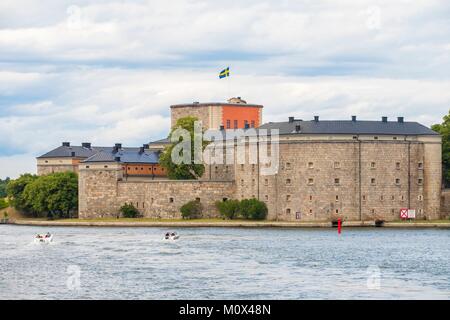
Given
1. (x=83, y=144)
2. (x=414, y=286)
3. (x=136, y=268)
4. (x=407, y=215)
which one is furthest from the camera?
(x=83, y=144)

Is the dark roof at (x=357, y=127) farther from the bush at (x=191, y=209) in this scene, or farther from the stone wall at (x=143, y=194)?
the bush at (x=191, y=209)

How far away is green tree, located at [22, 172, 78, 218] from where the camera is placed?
106m

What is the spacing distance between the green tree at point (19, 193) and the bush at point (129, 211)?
13.2 meters

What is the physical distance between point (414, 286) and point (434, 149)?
152ft

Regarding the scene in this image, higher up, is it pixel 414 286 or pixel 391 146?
pixel 391 146

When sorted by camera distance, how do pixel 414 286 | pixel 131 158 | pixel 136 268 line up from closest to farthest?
pixel 414 286, pixel 136 268, pixel 131 158

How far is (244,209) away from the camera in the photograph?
93.6m

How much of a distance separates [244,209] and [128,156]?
67.6 ft

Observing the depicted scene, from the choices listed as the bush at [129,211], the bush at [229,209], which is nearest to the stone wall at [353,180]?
the bush at [229,209]

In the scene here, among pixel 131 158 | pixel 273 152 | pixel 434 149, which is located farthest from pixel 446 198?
pixel 131 158

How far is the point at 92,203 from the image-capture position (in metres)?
103

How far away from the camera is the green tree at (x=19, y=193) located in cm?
11250
